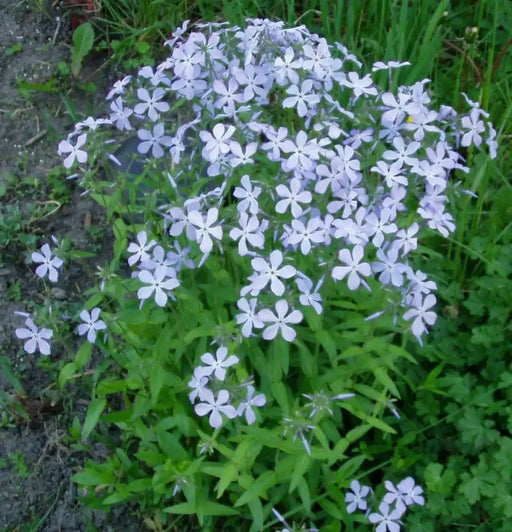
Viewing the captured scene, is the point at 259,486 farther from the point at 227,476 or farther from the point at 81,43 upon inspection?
the point at 81,43

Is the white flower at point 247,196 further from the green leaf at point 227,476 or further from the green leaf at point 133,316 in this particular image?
the green leaf at point 227,476

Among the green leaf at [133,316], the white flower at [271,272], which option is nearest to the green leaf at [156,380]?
the green leaf at [133,316]

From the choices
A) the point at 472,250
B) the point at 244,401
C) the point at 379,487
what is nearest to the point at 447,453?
the point at 379,487

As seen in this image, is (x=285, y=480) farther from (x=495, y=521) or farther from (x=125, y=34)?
(x=125, y=34)

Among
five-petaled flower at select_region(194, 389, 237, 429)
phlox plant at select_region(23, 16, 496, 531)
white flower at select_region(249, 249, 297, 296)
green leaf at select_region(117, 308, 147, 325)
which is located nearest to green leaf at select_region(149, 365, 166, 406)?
phlox plant at select_region(23, 16, 496, 531)

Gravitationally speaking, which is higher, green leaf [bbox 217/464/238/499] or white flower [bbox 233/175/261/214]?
white flower [bbox 233/175/261/214]

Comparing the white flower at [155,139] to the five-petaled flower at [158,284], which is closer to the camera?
the five-petaled flower at [158,284]

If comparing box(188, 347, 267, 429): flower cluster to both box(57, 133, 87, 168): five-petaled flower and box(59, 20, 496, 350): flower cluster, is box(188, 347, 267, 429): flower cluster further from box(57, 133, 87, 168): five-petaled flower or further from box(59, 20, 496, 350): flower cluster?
box(57, 133, 87, 168): five-petaled flower
